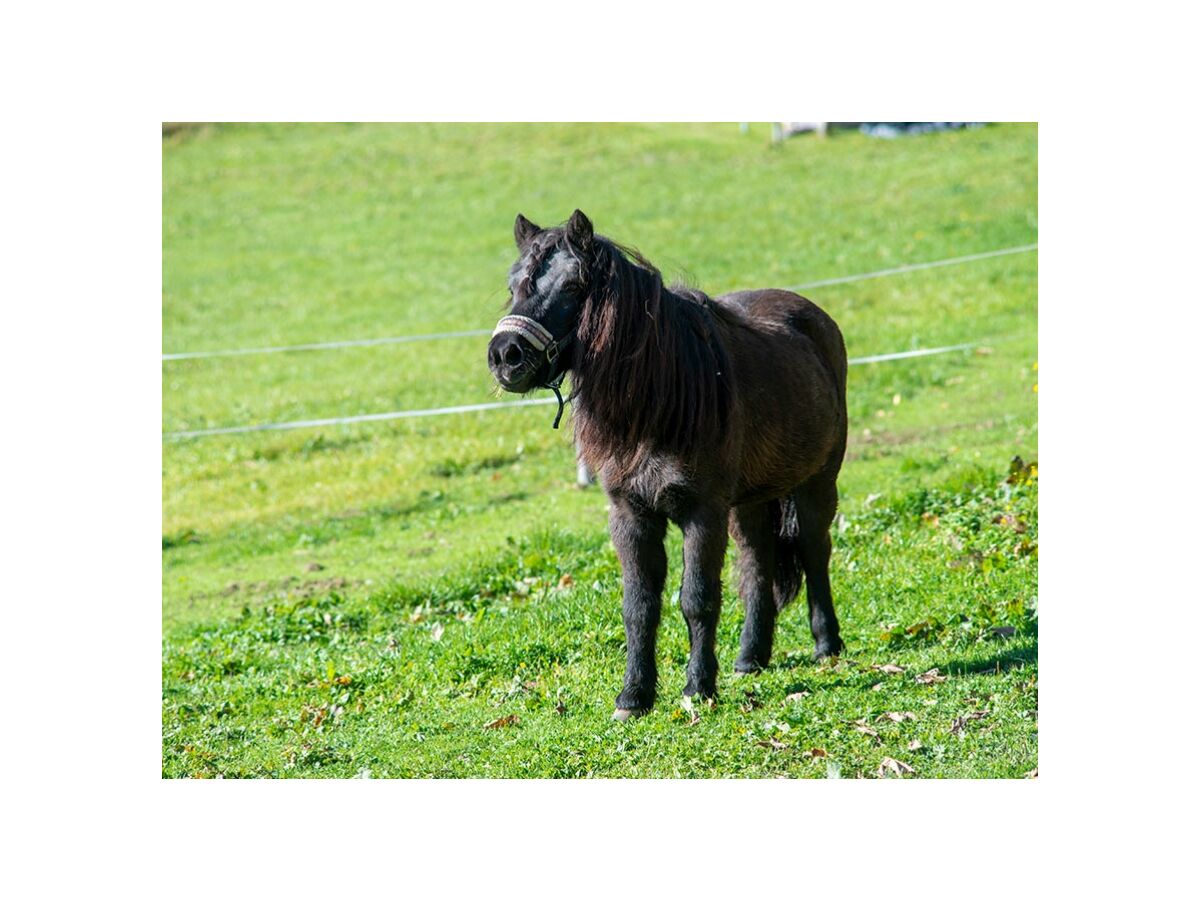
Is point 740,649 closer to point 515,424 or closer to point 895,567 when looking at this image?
point 895,567

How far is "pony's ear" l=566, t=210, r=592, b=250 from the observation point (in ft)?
18.3

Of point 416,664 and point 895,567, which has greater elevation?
point 895,567

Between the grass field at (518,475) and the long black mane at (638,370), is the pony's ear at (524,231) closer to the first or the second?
the long black mane at (638,370)

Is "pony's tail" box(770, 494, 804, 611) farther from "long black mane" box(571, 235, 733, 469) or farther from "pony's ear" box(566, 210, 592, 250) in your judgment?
"pony's ear" box(566, 210, 592, 250)

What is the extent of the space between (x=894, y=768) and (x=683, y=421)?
6.30ft

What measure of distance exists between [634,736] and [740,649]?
1.19m

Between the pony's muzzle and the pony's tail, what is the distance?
2.32 meters

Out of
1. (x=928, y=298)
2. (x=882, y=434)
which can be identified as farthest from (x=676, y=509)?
(x=928, y=298)

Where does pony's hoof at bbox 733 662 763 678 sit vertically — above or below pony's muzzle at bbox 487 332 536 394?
below

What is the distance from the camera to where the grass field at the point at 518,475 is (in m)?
6.53

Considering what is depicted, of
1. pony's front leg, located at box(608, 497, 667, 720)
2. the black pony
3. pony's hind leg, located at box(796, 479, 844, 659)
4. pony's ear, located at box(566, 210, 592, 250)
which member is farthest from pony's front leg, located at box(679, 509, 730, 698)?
pony's ear, located at box(566, 210, 592, 250)

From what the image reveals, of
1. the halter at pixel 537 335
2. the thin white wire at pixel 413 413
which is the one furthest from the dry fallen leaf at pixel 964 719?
the thin white wire at pixel 413 413

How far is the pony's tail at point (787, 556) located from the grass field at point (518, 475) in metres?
0.40

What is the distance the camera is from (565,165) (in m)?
25.9
